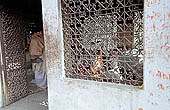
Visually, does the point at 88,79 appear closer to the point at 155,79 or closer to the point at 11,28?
the point at 155,79

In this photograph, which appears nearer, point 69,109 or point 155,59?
point 155,59

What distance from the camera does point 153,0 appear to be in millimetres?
2020

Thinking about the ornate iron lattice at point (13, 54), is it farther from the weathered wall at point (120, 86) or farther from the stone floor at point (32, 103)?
the weathered wall at point (120, 86)

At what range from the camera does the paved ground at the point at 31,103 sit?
4.14m

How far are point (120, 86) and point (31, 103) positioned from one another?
2.82 meters

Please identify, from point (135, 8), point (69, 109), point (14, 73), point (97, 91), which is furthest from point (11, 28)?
point (135, 8)

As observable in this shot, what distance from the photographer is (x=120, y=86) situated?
2357mm

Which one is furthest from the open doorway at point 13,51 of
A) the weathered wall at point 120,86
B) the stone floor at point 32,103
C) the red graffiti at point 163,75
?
the red graffiti at point 163,75

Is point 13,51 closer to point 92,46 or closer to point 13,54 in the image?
point 13,54

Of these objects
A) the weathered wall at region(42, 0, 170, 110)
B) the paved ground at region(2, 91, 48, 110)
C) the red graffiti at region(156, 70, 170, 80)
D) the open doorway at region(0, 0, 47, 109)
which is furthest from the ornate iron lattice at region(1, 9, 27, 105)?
the red graffiti at region(156, 70, 170, 80)

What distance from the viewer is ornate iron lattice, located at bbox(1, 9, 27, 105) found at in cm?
424

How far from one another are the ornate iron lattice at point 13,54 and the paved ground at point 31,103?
0.47 feet

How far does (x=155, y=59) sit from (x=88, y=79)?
0.99m

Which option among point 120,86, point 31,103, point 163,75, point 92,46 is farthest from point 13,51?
point 163,75
